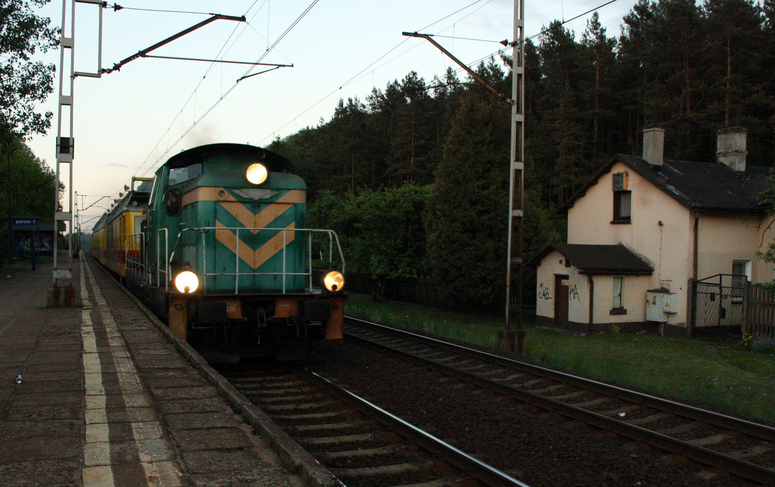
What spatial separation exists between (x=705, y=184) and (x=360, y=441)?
19.0 meters

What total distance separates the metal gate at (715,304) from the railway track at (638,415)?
11177 mm

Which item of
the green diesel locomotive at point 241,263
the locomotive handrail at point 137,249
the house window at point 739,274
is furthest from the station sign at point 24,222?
the house window at point 739,274

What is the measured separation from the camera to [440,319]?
22062 mm

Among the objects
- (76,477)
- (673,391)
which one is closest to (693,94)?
(673,391)

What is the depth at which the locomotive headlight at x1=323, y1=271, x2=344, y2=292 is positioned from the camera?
29.3 feet

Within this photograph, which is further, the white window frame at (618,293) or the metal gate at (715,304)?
the white window frame at (618,293)

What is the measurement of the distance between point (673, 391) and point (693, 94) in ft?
104

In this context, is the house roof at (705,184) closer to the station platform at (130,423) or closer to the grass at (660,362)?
the grass at (660,362)

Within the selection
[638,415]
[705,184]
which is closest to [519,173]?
[638,415]

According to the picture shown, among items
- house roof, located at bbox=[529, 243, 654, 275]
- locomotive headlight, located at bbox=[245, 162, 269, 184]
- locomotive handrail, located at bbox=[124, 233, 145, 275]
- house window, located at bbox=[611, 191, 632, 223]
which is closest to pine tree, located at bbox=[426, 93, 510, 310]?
house roof, located at bbox=[529, 243, 654, 275]

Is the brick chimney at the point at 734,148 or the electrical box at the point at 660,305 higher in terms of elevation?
the brick chimney at the point at 734,148

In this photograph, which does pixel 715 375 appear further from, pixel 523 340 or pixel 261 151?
pixel 261 151

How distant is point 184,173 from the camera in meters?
10.2

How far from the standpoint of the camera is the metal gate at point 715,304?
18.5m
